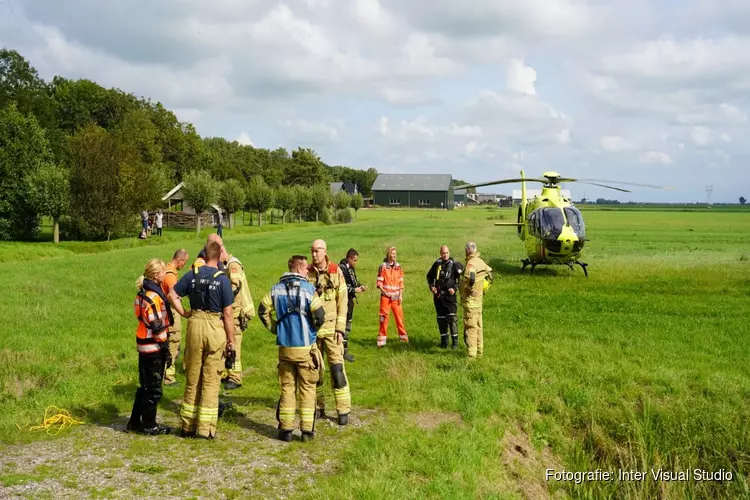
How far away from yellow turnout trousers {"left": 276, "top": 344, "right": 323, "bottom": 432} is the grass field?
12.7 inches

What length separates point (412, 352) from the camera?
38.9ft

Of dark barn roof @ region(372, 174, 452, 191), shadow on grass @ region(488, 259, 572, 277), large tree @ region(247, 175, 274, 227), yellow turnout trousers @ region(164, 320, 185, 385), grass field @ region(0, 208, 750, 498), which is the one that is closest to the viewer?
grass field @ region(0, 208, 750, 498)

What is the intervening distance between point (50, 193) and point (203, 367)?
37.0 metres

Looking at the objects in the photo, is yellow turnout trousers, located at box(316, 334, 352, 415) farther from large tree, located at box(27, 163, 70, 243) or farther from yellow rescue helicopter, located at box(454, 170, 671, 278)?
large tree, located at box(27, 163, 70, 243)

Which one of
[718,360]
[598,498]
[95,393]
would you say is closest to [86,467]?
[95,393]

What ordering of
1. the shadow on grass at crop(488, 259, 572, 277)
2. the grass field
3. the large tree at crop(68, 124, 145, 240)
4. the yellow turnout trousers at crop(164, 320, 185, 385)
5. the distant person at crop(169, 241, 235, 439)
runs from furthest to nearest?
the large tree at crop(68, 124, 145, 240) → the shadow on grass at crop(488, 259, 572, 277) → the yellow turnout trousers at crop(164, 320, 185, 385) → the distant person at crop(169, 241, 235, 439) → the grass field

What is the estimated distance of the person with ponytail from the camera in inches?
282

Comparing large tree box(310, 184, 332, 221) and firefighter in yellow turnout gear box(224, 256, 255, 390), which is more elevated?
large tree box(310, 184, 332, 221)

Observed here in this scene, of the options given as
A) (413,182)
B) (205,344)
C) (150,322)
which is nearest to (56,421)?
(150,322)

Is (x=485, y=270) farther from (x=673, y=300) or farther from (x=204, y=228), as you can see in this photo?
(x=204, y=228)

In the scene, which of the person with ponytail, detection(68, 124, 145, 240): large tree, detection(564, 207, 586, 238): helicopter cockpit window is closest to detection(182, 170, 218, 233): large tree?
detection(68, 124, 145, 240): large tree

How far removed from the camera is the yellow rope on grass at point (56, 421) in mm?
7367

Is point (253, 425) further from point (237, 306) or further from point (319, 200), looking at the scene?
point (319, 200)

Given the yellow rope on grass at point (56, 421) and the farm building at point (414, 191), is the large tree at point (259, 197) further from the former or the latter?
the farm building at point (414, 191)
